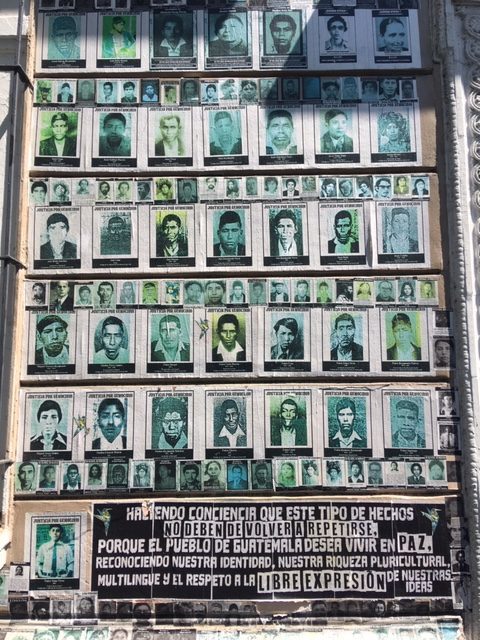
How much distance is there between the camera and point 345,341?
4285 millimetres

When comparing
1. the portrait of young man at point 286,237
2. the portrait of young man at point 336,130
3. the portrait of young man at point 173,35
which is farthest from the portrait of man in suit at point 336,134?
the portrait of young man at point 173,35

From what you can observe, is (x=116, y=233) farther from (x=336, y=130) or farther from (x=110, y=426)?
(x=336, y=130)

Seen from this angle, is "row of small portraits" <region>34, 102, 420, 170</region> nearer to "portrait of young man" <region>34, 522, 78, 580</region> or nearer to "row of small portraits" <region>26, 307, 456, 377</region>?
"row of small portraits" <region>26, 307, 456, 377</region>

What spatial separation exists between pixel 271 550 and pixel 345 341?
4.71ft

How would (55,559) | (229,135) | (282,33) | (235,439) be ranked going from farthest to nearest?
1. (282,33)
2. (229,135)
3. (235,439)
4. (55,559)

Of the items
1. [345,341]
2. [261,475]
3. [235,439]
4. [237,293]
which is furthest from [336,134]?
[261,475]

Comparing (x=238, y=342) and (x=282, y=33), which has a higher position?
(x=282, y=33)

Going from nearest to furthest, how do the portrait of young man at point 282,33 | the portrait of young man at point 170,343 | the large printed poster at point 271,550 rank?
1. the large printed poster at point 271,550
2. the portrait of young man at point 170,343
3. the portrait of young man at point 282,33

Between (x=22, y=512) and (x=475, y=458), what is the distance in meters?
2.94

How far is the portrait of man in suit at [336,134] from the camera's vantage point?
14.7 feet

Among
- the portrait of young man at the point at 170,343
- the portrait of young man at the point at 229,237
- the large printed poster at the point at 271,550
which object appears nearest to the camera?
the large printed poster at the point at 271,550

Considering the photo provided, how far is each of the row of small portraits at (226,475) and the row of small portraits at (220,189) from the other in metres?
1.79

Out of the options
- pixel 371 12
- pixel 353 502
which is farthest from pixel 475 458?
pixel 371 12

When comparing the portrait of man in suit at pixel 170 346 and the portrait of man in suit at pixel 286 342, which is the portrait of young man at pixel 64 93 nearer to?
the portrait of man in suit at pixel 170 346
